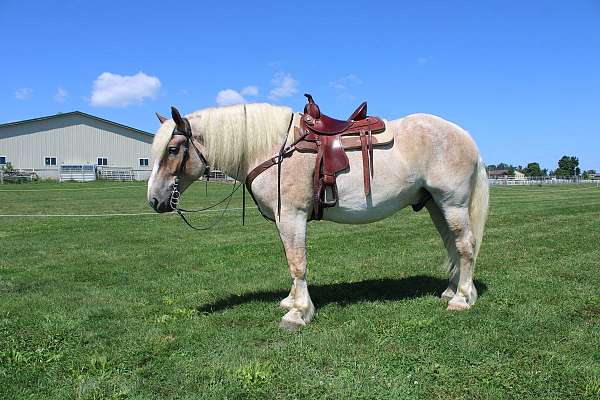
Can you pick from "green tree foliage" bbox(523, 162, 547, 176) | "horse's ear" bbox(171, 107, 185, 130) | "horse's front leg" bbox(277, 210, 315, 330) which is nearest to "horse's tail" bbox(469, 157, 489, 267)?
"horse's front leg" bbox(277, 210, 315, 330)

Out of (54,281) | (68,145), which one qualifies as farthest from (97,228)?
(68,145)

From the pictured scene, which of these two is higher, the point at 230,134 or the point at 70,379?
the point at 230,134

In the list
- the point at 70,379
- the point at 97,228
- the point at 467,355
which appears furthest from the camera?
the point at 97,228

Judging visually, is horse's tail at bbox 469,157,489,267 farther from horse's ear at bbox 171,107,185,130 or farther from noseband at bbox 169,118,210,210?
horse's ear at bbox 171,107,185,130

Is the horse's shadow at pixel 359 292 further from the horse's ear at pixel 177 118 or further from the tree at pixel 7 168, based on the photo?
the tree at pixel 7 168

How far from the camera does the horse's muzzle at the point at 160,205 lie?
5.11 meters

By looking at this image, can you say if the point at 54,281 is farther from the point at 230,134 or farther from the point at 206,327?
the point at 230,134

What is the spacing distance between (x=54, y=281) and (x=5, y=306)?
4.70 feet

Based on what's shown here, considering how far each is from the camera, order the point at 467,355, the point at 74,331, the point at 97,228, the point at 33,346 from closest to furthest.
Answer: the point at 467,355, the point at 33,346, the point at 74,331, the point at 97,228

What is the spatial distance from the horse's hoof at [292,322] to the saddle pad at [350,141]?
172 cm

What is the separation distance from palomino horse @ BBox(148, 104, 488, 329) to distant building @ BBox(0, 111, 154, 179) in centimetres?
4714

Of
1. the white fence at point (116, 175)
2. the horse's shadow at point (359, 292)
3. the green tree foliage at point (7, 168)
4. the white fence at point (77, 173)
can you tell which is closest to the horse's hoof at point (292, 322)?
the horse's shadow at point (359, 292)

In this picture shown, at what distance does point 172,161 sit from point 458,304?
353 cm

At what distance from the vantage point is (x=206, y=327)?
494 centimetres
